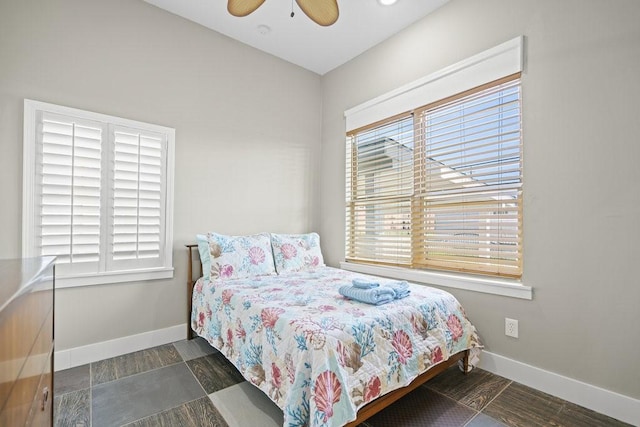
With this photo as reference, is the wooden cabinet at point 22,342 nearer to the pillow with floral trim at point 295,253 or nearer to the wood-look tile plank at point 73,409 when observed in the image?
the wood-look tile plank at point 73,409

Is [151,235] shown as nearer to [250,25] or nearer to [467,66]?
[250,25]

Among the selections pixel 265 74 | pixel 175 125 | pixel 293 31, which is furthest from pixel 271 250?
pixel 293 31

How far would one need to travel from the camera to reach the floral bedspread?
145 cm

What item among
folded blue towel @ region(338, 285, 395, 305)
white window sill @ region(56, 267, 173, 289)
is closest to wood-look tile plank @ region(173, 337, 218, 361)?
white window sill @ region(56, 267, 173, 289)

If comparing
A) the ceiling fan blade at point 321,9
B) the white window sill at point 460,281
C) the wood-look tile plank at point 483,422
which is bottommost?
the wood-look tile plank at point 483,422

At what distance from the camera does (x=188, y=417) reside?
1812mm

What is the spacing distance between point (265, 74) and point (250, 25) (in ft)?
1.85

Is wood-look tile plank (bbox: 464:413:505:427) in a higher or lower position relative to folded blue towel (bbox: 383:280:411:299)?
lower

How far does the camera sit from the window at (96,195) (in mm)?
2271

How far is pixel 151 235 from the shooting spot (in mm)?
2764

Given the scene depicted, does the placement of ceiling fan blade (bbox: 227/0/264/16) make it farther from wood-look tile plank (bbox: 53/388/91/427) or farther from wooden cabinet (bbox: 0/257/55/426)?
wood-look tile plank (bbox: 53/388/91/427)

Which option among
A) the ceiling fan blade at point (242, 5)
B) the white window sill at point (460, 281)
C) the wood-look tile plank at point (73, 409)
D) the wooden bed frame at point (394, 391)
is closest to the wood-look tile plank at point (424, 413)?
the wooden bed frame at point (394, 391)

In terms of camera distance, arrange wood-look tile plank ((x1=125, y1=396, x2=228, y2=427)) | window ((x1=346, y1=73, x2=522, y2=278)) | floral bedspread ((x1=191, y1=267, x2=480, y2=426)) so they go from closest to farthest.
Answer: floral bedspread ((x1=191, y1=267, x2=480, y2=426)) → wood-look tile plank ((x1=125, y1=396, x2=228, y2=427)) → window ((x1=346, y1=73, x2=522, y2=278))

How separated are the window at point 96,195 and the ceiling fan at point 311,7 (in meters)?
1.30
